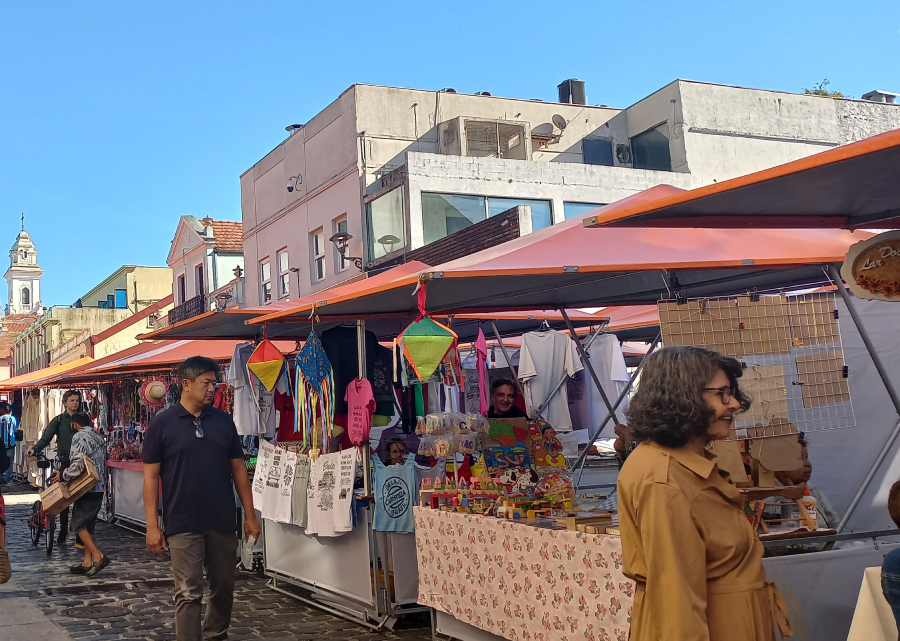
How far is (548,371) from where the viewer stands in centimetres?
955

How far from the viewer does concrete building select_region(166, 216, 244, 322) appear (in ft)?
121

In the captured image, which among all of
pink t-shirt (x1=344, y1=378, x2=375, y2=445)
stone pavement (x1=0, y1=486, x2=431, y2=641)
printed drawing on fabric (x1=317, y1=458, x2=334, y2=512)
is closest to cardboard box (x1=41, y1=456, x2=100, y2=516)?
stone pavement (x1=0, y1=486, x2=431, y2=641)

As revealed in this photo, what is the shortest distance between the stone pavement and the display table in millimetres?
2247

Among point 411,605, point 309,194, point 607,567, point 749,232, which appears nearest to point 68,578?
point 411,605

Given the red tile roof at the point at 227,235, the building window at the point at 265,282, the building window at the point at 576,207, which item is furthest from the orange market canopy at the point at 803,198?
the red tile roof at the point at 227,235

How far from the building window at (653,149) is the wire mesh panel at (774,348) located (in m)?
23.0

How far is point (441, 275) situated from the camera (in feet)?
19.6

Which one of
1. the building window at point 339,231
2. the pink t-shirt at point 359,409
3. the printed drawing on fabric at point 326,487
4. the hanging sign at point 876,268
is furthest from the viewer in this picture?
the building window at point 339,231

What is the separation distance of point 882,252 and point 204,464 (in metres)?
4.21

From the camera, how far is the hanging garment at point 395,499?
24.3 feet

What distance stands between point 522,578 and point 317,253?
22391 mm

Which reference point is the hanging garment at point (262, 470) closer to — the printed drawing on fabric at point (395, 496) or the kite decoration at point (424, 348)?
the printed drawing on fabric at point (395, 496)

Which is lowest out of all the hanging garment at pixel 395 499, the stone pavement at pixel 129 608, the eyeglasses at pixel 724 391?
the stone pavement at pixel 129 608

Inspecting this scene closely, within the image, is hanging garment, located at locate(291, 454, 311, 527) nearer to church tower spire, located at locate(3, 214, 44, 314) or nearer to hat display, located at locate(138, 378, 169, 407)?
hat display, located at locate(138, 378, 169, 407)
